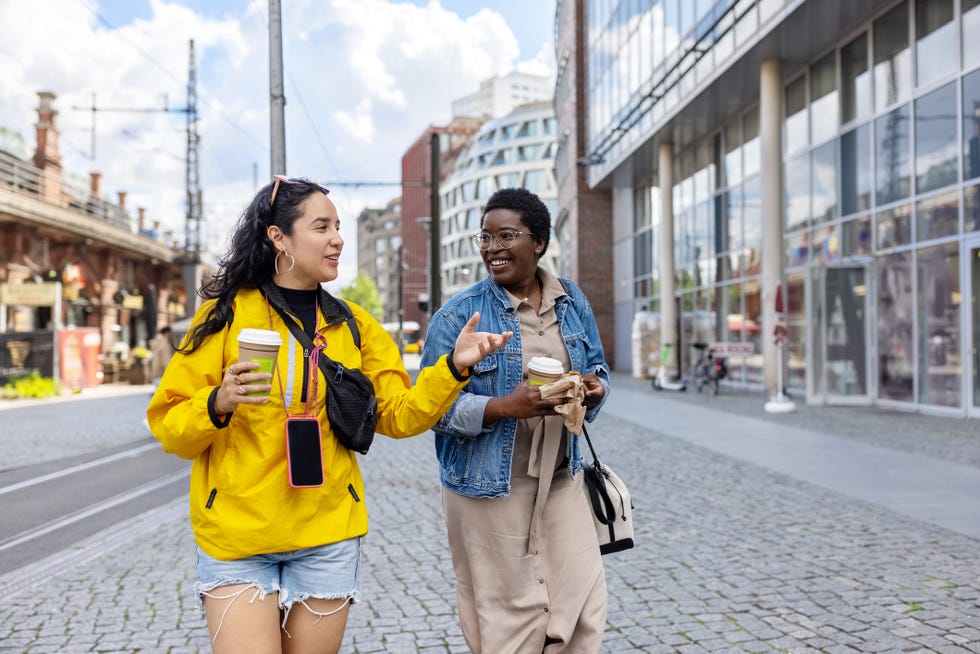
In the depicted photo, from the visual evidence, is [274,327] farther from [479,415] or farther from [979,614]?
[979,614]

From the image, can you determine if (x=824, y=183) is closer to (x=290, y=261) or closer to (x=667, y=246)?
(x=667, y=246)

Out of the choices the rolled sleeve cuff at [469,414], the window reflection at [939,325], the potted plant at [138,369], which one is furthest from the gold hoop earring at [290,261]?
the potted plant at [138,369]

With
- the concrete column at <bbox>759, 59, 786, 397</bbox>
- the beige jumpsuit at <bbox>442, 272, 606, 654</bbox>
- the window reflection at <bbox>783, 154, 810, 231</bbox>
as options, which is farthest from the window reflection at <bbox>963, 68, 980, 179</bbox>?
the beige jumpsuit at <bbox>442, 272, 606, 654</bbox>

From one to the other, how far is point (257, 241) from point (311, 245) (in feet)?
0.56

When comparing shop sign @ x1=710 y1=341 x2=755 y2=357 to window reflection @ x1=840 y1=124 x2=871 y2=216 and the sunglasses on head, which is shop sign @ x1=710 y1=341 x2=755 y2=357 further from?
the sunglasses on head

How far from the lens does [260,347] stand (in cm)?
212

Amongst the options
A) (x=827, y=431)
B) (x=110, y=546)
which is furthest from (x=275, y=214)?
(x=827, y=431)

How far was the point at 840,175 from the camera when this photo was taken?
16969mm

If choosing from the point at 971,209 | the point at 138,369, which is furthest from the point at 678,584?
the point at 138,369

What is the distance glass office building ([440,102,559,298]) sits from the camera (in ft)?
262

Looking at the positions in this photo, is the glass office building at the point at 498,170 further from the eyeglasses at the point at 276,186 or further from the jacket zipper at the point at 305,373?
the jacket zipper at the point at 305,373

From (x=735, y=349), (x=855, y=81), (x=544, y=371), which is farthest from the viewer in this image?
(x=735, y=349)

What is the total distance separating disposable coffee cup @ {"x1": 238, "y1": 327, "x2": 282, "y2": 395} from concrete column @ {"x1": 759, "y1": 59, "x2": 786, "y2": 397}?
16.7 meters

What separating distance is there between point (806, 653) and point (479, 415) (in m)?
2.14
